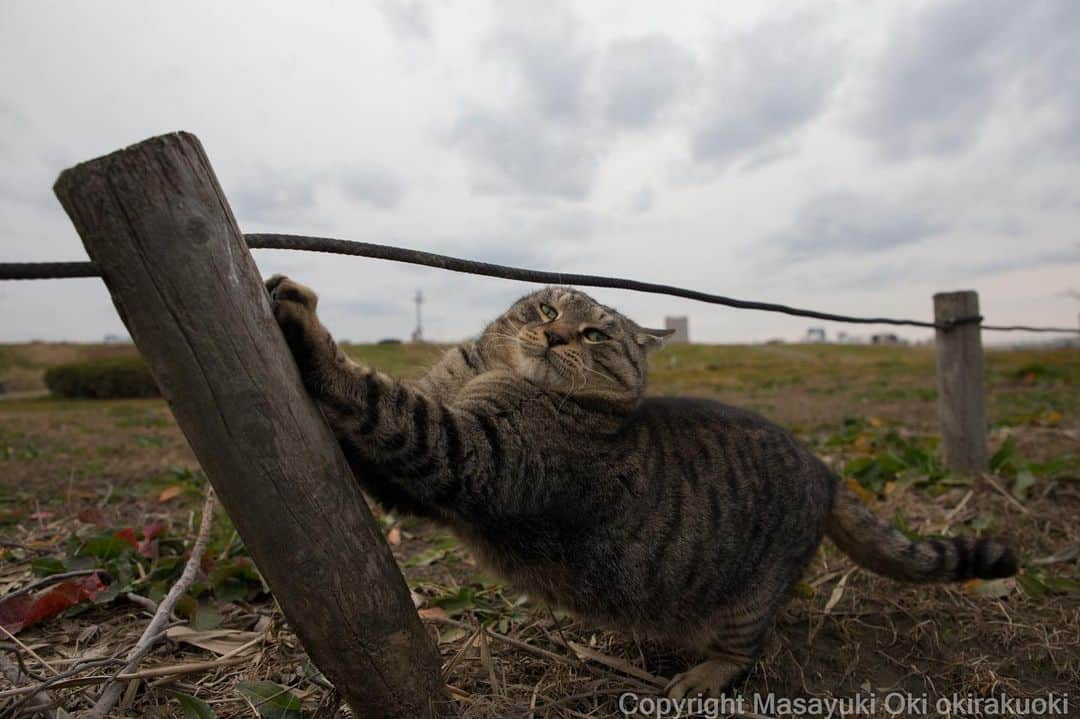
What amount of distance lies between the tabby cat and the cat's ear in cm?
1

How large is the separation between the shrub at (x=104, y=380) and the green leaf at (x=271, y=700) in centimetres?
1574

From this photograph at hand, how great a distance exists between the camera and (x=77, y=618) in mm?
2475

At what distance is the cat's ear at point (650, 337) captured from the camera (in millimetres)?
2812

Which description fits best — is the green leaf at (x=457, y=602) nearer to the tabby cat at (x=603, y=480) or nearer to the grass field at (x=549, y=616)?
the grass field at (x=549, y=616)

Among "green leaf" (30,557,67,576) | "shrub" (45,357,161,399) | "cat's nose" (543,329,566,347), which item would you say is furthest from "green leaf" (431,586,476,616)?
"shrub" (45,357,161,399)

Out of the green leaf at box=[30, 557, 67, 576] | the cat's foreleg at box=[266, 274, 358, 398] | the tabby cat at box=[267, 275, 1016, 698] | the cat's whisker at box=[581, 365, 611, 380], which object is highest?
the cat's foreleg at box=[266, 274, 358, 398]

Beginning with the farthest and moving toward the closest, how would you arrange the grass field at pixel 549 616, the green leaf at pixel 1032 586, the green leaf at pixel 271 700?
the green leaf at pixel 1032 586 → the grass field at pixel 549 616 → the green leaf at pixel 271 700

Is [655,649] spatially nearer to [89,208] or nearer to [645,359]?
[645,359]

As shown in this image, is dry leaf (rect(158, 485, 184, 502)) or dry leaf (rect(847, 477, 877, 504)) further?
dry leaf (rect(158, 485, 184, 502))

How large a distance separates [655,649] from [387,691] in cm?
144

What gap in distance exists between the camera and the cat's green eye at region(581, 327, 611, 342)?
255 centimetres

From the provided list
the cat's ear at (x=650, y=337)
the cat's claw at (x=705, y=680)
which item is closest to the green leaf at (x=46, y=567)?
the cat's claw at (x=705, y=680)

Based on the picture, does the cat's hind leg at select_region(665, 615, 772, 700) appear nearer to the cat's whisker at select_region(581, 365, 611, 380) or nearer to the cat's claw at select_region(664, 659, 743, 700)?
the cat's claw at select_region(664, 659, 743, 700)

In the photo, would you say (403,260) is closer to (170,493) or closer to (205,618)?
(205,618)
